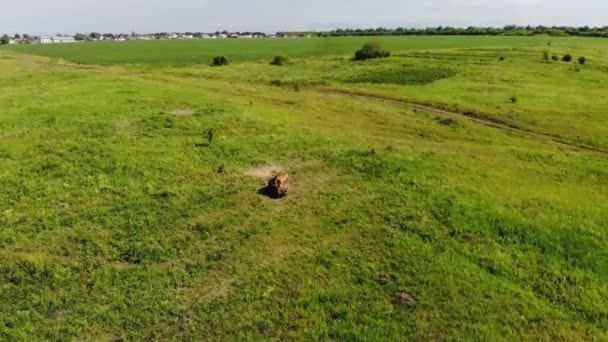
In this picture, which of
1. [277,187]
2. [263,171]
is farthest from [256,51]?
[277,187]

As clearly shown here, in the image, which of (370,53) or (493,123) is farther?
(370,53)

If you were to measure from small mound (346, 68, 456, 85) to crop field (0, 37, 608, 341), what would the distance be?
647 inches

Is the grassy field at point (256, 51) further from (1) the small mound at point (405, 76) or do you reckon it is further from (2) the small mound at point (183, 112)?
(2) the small mound at point (183, 112)

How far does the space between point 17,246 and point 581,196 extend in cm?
2280

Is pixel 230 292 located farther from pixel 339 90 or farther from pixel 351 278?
pixel 339 90

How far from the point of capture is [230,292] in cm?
1508

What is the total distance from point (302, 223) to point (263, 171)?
5950 millimetres

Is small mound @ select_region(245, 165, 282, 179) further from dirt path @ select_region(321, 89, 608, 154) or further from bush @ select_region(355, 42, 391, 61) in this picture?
bush @ select_region(355, 42, 391, 61)

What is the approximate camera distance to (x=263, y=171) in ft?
79.5

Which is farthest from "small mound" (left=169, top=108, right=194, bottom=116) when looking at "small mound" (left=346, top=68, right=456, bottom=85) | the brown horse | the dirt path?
"small mound" (left=346, top=68, right=456, bottom=85)

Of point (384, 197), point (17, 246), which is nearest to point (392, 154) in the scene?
point (384, 197)

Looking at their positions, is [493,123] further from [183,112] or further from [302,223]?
[183,112]

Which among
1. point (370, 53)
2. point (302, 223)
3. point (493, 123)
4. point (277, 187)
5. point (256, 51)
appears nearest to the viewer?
point (302, 223)

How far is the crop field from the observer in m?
14.1
